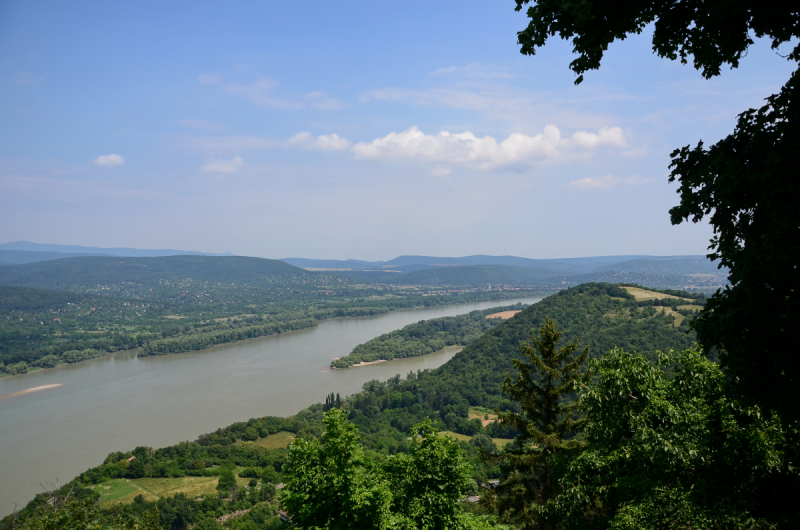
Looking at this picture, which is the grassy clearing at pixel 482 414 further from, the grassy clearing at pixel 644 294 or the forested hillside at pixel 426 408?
the grassy clearing at pixel 644 294

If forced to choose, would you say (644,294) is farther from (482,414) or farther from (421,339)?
(421,339)

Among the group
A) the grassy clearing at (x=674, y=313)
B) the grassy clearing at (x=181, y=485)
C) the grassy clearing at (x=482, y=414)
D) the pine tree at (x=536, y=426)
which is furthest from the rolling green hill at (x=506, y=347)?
the pine tree at (x=536, y=426)

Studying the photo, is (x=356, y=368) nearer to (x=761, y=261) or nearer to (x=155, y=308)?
(x=761, y=261)

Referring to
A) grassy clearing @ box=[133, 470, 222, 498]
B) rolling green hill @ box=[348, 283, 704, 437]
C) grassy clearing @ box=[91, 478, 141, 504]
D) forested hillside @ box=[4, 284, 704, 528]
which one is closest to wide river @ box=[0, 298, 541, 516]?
grassy clearing @ box=[91, 478, 141, 504]

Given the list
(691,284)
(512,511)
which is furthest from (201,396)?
(691,284)

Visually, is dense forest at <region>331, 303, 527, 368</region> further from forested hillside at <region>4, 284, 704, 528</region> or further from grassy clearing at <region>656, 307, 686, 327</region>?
grassy clearing at <region>656, 307, 686, 327</region>

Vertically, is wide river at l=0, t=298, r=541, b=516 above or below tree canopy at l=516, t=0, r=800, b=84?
below
